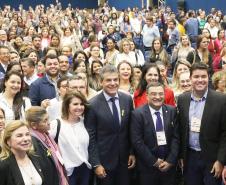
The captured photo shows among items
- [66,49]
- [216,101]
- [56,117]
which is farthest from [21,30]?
[216,101]

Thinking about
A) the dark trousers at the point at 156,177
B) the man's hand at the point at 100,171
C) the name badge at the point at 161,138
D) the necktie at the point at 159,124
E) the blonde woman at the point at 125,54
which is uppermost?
the blonde woman at the point at 125,54

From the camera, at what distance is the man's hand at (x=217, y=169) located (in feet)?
15.0

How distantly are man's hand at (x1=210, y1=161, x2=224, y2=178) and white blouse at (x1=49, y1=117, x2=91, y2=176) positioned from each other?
1337mm

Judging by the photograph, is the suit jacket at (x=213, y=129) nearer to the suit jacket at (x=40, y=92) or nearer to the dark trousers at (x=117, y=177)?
the dark trousers at (x=117, y=177)

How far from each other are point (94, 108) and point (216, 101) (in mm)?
1309

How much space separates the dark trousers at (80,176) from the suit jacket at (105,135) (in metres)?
0.15

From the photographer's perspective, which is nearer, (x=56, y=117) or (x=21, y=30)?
(x=56, y=117)

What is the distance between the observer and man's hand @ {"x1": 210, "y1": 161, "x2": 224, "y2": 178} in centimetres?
459

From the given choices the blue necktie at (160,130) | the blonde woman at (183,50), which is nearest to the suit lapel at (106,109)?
the blue necktie at (160,130)

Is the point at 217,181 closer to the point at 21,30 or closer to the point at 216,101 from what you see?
the point at 216,101

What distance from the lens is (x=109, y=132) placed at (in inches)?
191

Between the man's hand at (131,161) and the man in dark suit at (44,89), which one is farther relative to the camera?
the man in dark suit at (44,89)

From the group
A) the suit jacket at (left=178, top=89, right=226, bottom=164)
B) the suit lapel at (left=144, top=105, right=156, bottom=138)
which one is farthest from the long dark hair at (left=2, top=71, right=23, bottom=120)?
the suit jacket at (left=178, top=89, right=226, bottom=164)

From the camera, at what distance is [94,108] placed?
487 cm
